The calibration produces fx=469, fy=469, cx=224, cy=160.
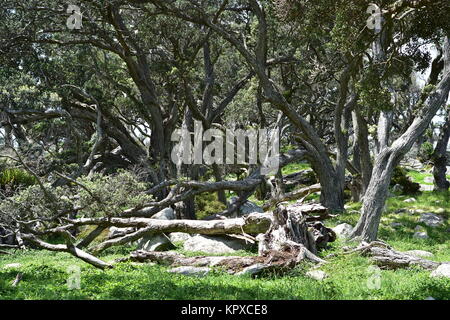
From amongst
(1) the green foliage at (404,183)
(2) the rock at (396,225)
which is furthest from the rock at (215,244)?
(1) the green foliage at (404,183)

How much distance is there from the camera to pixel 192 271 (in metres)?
9.68

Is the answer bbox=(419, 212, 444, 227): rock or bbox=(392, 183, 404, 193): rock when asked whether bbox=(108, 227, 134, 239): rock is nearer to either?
bbox=(419, 212, 444, 227): rock

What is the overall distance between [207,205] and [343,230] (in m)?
9.35

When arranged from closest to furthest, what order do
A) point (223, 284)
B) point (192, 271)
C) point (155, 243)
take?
point (223, 284)
point (192, 271)
point (155, 243)

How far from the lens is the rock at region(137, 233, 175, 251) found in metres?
13.6

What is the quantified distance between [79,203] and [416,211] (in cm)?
1341

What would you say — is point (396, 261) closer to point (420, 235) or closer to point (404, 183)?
point (420, 235)

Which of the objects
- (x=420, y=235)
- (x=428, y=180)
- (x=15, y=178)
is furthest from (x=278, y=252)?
(x=428, y=180)

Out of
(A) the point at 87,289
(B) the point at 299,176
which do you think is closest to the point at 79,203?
(A) the point at 87,289

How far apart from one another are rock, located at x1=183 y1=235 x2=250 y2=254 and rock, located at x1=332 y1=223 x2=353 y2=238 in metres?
3.37

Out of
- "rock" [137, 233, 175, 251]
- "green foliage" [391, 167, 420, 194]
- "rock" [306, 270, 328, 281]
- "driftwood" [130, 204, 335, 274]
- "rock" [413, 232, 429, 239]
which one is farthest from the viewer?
"green foliage" [391, 167, 420, 194]

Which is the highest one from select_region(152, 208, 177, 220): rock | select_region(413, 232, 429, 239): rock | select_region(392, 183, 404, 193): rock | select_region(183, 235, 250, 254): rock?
select_region(392, 183, 404, 193): rock

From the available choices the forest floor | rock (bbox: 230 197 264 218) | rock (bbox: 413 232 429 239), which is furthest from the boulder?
rock (bbox: 230 197 264 218)
